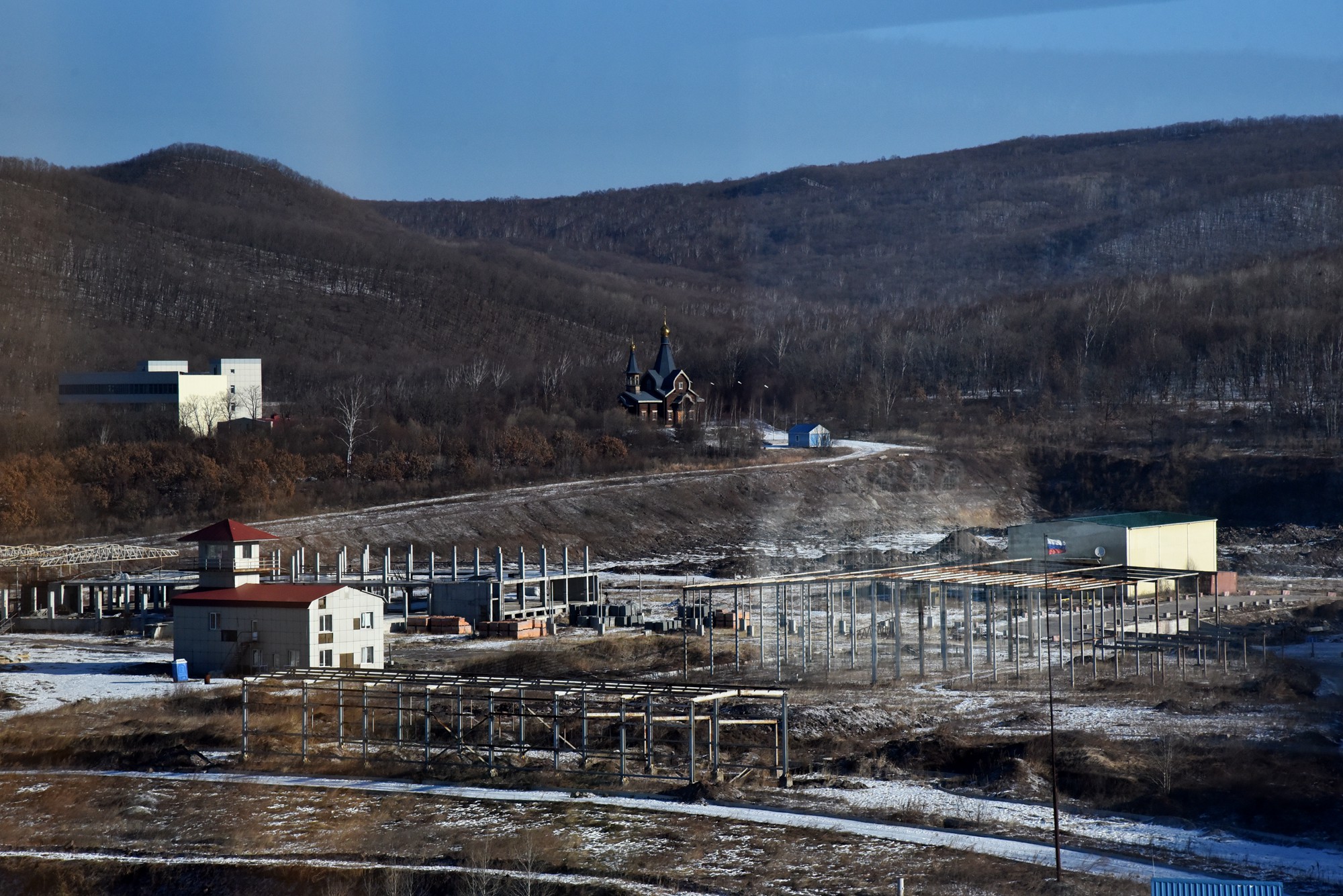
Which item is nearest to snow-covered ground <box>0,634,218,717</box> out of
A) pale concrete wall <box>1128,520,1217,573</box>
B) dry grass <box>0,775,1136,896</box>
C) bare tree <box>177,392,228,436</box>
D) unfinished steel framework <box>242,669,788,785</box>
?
unfinished steel framework <box>242,669,788,785</box>

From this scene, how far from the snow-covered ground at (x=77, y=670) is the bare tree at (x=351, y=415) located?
24.6m

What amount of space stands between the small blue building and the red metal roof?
42765mm

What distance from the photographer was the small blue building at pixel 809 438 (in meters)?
70.2

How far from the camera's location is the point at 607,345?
13500cm

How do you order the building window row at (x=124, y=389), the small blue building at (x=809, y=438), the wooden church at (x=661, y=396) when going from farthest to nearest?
the wooden church at (x=661, y=396) < the building window row at (x=124, y=389) < the small blue building at (x=809, y=438)

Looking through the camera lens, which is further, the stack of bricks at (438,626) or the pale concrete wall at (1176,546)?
the pale concrete wall at (1176,546)

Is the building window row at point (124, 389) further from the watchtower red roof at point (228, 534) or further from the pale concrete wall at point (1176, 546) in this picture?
the pale concrete wall at point (1176, 546)

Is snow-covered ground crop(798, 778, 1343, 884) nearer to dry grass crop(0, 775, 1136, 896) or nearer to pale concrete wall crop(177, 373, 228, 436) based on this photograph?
dry grass crop(0, 775, 1136, 896)

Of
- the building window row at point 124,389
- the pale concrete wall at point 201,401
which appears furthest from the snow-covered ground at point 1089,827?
the building window row at point 124,389

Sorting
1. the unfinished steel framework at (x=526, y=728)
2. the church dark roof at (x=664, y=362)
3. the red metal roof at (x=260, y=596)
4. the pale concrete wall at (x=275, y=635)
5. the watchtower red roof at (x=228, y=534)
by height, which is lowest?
the unfinished steel framework at (x=526, y=728)

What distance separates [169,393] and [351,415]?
13.5m

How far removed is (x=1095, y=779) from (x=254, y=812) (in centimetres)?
1121

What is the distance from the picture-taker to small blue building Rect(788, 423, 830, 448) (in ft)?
230

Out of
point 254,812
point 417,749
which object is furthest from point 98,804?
point 417,749
